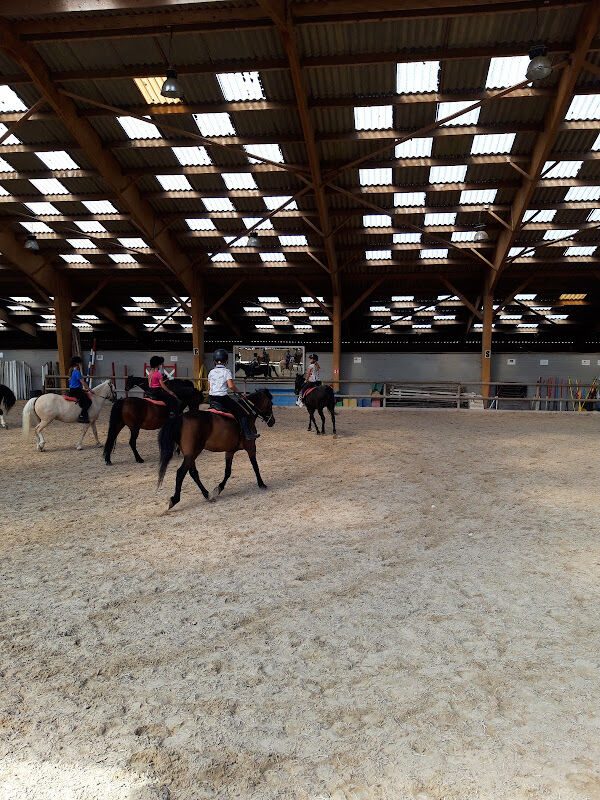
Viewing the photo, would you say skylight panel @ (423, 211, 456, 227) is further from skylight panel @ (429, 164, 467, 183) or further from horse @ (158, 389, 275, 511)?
horse @ (158, 389, 275, 511)

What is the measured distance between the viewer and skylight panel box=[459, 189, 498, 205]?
52.0ft

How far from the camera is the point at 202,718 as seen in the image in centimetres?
261

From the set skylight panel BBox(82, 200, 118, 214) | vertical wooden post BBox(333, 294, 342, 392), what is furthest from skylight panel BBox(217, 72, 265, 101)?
vertical wooden post BBox(333, 294, 342, 392)

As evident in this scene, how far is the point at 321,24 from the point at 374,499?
8.73 metres

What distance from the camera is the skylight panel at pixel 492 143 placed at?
13.5m

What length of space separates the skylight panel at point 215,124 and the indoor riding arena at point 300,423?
7 centimetres

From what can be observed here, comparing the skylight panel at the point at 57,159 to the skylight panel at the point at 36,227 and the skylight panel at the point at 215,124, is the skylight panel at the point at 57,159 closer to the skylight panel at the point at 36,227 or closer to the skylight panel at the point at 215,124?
the skylight panel at the point at 36,227

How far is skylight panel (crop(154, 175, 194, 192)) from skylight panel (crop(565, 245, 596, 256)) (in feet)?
44.1

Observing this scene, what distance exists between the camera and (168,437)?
6.11 metres

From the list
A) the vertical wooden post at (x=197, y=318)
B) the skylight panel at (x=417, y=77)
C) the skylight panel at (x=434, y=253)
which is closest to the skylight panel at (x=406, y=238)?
the skylight panel at (x=434, y=253)

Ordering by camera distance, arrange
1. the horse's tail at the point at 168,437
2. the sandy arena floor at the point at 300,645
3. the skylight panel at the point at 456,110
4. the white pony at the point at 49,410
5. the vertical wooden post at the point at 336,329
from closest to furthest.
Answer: the sandy arena floor at the point at 300,645, the horse's tail at the point at 168,437, the white pony at the point at 49,410, the skylight panel at the point at 456,110, the vertical wooden post at the point at 336,329

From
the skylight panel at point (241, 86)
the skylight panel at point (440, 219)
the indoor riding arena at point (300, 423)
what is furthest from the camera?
the skylight panel at point (440, 219)

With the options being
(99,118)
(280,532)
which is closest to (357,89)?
(99,118)

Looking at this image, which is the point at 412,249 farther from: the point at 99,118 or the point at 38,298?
the point at 38,298
